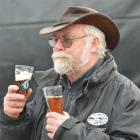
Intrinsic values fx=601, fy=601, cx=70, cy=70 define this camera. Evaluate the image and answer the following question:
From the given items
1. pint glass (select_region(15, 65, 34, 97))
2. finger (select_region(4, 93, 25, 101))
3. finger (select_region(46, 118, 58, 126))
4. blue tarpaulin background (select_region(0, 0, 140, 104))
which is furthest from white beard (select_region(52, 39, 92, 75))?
blue tarpaulin background (select_region(0, 0, 140, 104))

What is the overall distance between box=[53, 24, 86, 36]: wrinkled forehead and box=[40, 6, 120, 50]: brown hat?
0.04 m

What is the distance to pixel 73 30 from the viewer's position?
440 cm

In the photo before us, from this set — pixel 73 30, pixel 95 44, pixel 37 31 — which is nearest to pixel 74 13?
pixel 73 30

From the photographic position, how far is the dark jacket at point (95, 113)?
4.01 m

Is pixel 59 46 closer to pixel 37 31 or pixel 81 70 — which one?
pixel 81 70

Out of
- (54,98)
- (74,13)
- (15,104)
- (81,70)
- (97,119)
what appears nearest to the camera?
(54,98)

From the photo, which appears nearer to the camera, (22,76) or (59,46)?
(22,76)

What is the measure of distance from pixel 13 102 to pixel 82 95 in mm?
491

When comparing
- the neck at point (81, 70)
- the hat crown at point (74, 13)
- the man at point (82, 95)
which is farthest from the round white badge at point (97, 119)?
the hat crown at point (74, 13)

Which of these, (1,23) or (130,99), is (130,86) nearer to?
(130,99)

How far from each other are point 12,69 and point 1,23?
17.1 inches

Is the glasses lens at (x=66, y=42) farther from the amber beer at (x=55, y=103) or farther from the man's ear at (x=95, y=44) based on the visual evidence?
the amber beer at (x=55, y=103)

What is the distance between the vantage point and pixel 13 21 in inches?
213

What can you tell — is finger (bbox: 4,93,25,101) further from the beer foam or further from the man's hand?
the man's hand
